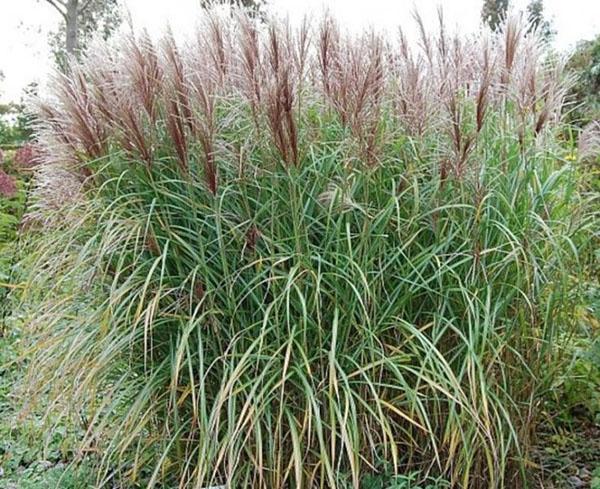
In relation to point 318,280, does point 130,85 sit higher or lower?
higher

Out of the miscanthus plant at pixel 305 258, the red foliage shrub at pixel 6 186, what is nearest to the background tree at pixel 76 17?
the red foliage shrub at pixel 6 186

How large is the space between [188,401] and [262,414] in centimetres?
31

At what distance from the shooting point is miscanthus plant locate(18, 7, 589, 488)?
1.90 metres

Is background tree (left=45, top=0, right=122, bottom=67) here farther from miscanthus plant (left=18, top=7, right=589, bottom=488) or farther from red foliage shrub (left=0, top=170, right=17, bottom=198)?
miscanthus plant (left=18, top=7, right=589, bottom=488)

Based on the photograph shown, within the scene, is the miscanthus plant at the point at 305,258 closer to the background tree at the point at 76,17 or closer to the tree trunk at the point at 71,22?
the background tree at the point at 76,17

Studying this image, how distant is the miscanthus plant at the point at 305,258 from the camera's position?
6.22 feet

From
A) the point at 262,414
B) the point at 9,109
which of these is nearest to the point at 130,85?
the point at 262,414

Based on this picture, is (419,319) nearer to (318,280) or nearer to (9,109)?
(318,280)

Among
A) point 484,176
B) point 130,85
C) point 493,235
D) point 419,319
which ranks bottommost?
point 419,319

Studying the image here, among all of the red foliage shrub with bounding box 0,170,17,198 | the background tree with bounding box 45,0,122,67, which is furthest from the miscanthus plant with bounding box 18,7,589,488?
the background tree with bounding box 45,0,122,67

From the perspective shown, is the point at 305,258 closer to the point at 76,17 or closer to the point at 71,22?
the point at 71,22

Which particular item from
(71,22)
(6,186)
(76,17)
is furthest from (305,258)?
(76,17)

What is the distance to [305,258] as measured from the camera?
1.95m

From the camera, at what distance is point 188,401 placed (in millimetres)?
2066
